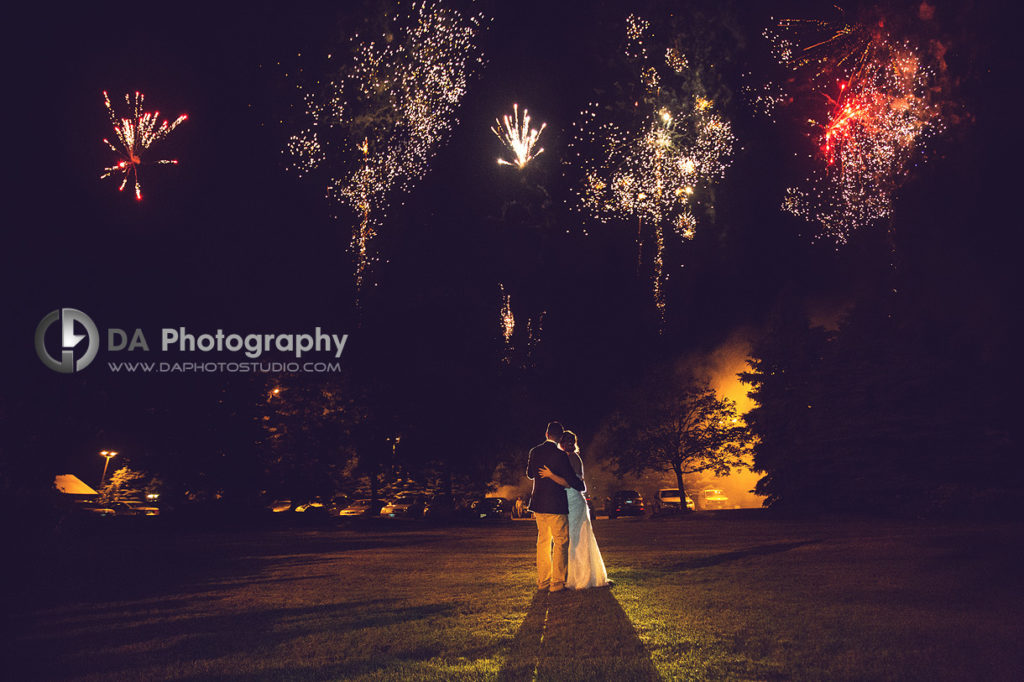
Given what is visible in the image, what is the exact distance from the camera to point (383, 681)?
5867 mm

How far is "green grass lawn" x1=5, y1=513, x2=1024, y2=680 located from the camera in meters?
6.25

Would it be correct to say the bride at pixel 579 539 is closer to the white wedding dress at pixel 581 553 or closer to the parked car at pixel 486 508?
the white wedding dress at pixel 581 553

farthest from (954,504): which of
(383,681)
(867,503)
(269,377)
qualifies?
(383,681)

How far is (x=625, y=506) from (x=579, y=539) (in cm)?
4073

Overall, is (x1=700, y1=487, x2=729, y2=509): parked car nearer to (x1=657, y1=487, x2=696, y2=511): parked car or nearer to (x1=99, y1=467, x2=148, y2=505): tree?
(x1=657, y1=487, x2=696, y2=511): parked car

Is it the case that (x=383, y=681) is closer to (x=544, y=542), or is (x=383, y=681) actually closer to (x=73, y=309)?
(x=544, y=542)

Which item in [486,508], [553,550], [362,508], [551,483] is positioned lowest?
[486,508]

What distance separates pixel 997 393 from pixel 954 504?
7.96 m

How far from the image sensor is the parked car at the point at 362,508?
51747 millimetres

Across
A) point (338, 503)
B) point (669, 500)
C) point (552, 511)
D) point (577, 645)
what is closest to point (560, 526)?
point (552, 511)

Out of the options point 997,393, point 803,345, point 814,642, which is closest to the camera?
point 814,642

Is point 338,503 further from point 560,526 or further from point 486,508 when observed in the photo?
point 560,526

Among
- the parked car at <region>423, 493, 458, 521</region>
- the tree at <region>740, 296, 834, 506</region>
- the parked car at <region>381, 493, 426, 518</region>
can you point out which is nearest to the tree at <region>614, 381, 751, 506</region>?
the tree at <region>740, 296, 834, 506</region>

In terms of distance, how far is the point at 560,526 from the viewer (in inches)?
416
